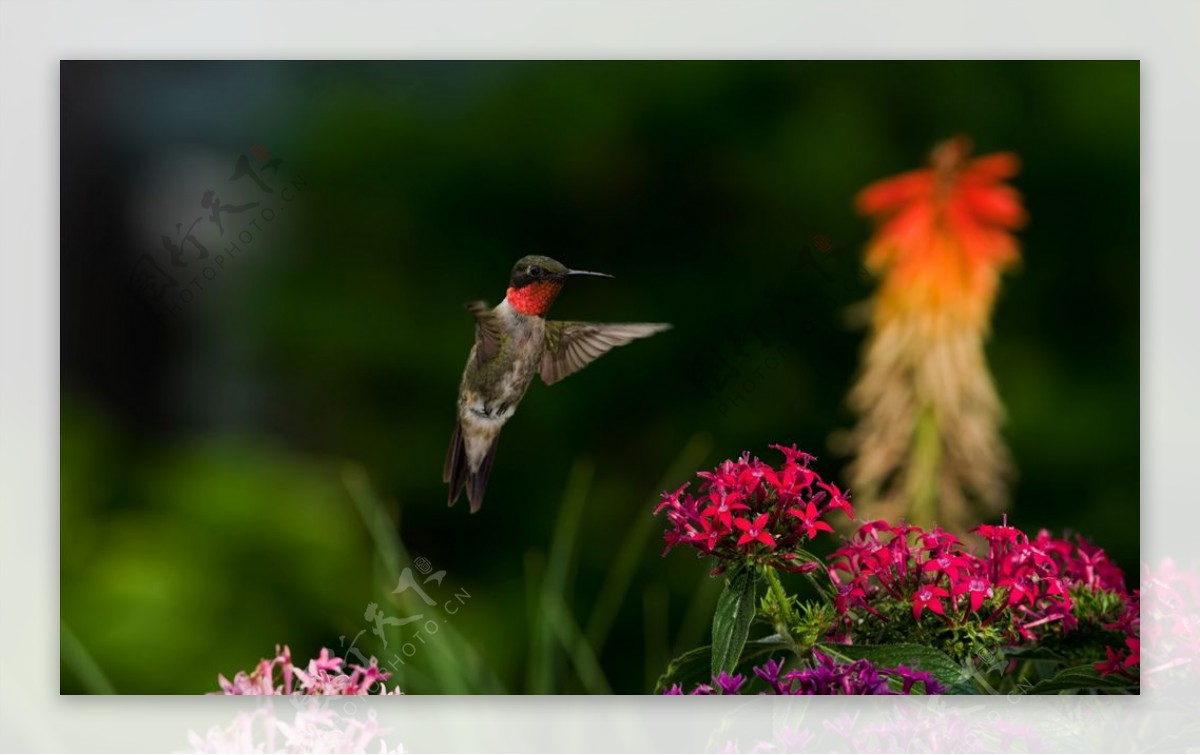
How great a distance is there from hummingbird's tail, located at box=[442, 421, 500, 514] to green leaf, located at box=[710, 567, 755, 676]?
489mm

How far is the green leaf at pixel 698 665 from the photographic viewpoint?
83.0 inches

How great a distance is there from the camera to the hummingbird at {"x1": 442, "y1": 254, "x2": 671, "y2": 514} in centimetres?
219

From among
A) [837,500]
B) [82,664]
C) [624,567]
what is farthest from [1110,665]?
[82,664]

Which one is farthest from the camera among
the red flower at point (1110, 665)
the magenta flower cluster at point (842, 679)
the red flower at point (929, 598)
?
the red flower at point (1110, 665)

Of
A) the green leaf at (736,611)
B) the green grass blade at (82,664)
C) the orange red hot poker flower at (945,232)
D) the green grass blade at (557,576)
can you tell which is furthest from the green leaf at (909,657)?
the green grass blade at (82,664)

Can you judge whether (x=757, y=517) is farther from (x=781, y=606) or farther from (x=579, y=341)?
(x=579, y=341)

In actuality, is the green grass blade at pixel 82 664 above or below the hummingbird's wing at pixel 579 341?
below

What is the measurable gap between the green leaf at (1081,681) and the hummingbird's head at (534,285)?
113cm

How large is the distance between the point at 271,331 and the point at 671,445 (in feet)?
2.52

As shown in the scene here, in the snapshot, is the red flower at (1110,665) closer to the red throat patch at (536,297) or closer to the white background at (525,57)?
the white background at (525,57)

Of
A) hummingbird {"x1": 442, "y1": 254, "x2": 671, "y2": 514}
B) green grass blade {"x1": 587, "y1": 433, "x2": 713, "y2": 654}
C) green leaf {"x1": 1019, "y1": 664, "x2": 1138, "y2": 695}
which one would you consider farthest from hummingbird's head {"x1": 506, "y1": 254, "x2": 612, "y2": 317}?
green leaf {"x1": 1019, "y1": 664, "x2": 1138, "y2": 695}

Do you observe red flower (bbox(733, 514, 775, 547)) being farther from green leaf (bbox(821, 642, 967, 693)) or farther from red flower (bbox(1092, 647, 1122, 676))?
red flower (bbox(1092, 647, 1122, 676))

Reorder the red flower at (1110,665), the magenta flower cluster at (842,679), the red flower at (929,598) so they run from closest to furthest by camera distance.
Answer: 1. the red flower at (929,598)
2. the magenta flower cluster at (842,679)
3. the red flower at (1110,665)

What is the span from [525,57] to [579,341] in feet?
1.77
